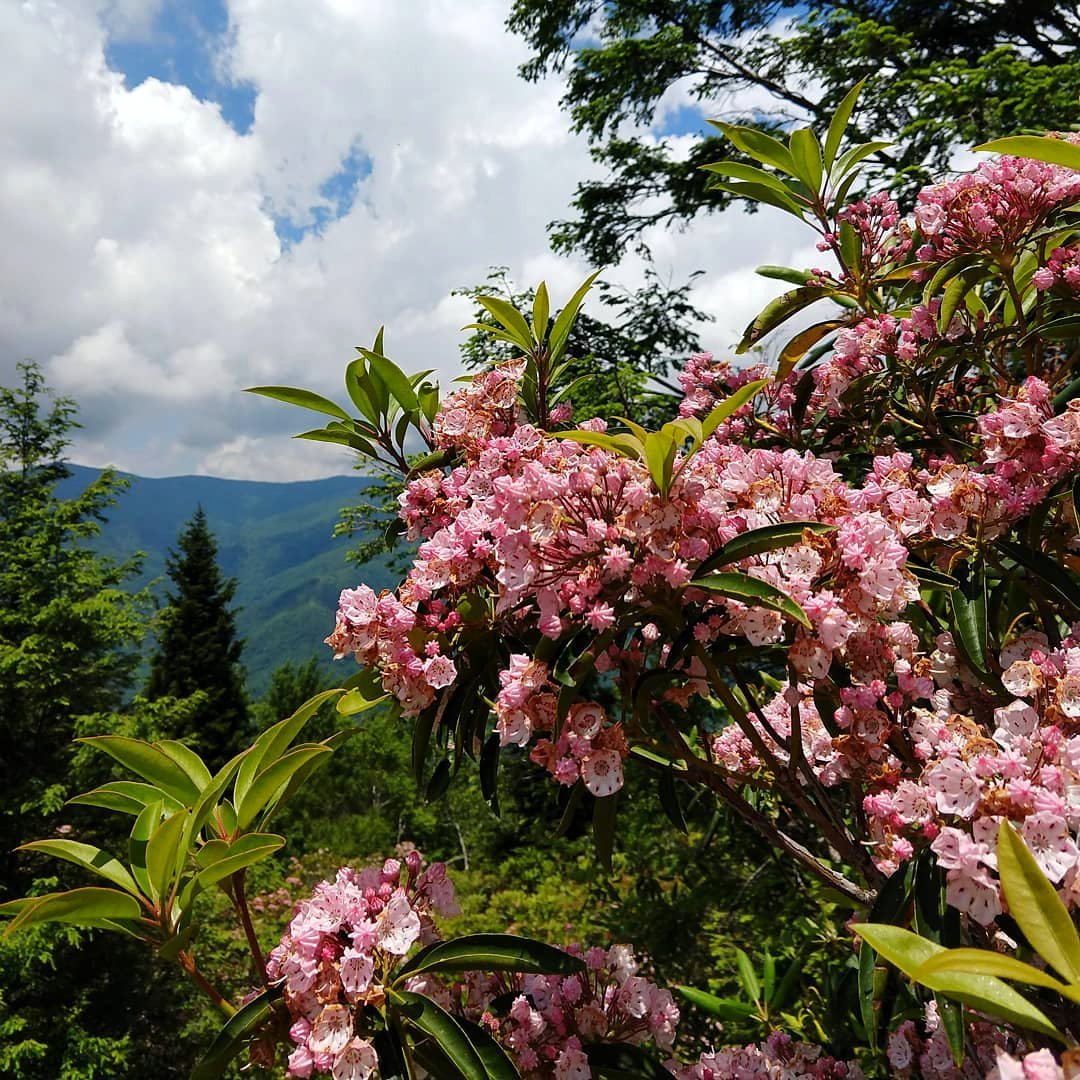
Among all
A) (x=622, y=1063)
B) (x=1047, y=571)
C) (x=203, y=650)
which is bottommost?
(x=203, y=650)

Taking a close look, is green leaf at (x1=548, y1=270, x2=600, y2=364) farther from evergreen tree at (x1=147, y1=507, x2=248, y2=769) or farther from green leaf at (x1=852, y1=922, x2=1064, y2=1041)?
evergreen tree at (x1=147, y1=507, x2=248, y2=769)

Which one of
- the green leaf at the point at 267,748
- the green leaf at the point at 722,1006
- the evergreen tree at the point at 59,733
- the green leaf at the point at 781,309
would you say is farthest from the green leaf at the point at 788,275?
the evergreen tree at the point at 59,733

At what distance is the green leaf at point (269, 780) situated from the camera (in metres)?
1.18

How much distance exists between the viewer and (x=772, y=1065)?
4.57ft

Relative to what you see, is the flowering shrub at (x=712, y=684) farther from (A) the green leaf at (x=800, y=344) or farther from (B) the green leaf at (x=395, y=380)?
(A) the green leaf at (x=800, y=344)

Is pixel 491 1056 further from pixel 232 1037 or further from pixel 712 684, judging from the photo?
pixel 712 684

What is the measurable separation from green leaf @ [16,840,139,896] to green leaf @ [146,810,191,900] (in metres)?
0.05

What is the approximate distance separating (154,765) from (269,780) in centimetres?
20

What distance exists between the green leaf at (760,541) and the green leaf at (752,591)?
0.02 meters

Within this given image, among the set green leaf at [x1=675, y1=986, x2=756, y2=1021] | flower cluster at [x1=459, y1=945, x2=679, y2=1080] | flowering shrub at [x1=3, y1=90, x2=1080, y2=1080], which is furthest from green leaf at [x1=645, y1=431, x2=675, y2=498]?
green leaf at [x1=675, y1=986, x2=756, y2=1021]

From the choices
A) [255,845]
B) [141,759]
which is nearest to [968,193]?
[255,845]

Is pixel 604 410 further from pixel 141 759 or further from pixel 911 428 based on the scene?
pixel 141 759

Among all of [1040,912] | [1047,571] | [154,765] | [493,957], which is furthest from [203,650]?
[1040,912]

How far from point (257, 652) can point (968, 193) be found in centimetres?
19285
